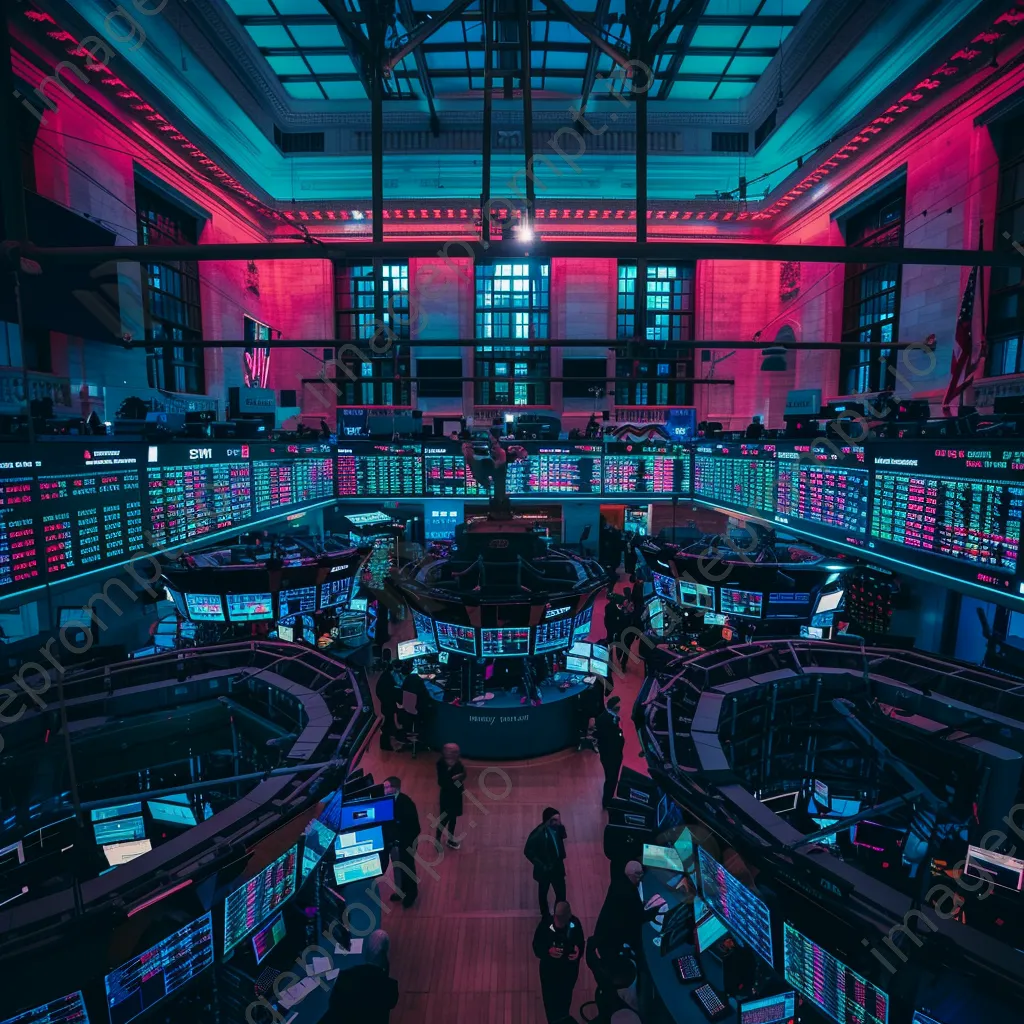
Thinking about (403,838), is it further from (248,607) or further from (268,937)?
(248,607)

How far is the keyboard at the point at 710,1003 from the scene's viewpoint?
4035 mm

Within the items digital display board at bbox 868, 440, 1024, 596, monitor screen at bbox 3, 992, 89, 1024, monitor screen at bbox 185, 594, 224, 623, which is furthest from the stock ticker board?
monitor screen at bbox 3, 992, 89, 1024

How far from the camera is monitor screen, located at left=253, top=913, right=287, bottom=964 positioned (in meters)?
4.41

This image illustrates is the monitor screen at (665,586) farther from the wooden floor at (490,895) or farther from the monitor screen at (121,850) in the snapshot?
the monitor screen at (121,850)

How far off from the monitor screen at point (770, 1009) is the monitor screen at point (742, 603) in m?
6.76

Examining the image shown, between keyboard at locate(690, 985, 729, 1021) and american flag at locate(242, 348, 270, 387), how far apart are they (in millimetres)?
20357

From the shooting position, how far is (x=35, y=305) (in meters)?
10.7

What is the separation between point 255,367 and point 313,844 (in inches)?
757

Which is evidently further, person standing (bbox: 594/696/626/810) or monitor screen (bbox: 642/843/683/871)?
person standing (bbox: 594/696/626/810)

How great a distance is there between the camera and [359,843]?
555 cm

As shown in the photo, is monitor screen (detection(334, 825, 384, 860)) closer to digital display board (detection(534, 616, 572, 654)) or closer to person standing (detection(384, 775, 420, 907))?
person standing (detection(384, 775, 420, 907))

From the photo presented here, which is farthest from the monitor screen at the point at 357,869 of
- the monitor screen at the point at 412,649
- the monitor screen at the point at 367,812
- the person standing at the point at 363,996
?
the monitor screen at the point at 412,649

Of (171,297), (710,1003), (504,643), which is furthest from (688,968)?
(171,297)

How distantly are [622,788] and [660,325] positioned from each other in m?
22.7
